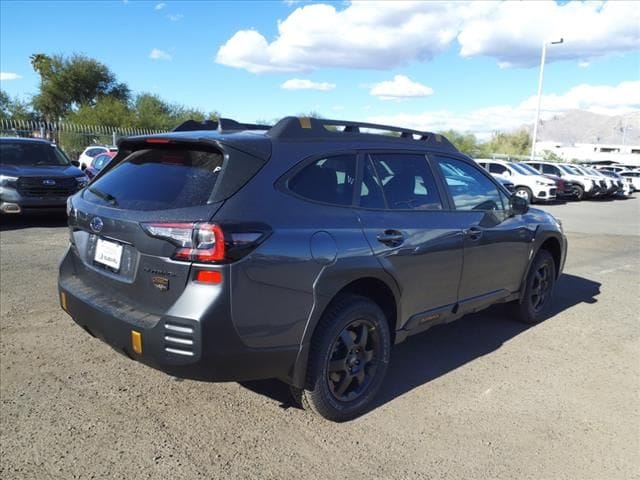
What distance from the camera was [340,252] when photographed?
311 centimetres

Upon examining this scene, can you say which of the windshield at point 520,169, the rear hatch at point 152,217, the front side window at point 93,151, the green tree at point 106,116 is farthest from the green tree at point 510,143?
the rear hatch at point 152,217

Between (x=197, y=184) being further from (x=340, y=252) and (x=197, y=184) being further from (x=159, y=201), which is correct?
(x=340, y=252)

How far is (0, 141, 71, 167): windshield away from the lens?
34.9 ft


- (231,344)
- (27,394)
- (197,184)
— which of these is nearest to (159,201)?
(197,184)

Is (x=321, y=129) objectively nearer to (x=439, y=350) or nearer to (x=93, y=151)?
(x=439, y=350)

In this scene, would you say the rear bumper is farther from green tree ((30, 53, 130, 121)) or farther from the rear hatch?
green tree ((30, 53, 130, 121))

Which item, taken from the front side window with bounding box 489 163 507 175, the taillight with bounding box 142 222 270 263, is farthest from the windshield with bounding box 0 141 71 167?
the front side window with bounding box 489 163 507 175

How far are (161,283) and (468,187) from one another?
2740 millimetres

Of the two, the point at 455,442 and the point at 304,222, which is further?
the point at 455,442

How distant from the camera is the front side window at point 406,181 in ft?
12.0

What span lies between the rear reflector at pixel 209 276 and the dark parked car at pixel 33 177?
876cm

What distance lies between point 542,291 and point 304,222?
3.57 m

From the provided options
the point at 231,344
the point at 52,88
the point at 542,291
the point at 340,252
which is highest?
the point at 52,88

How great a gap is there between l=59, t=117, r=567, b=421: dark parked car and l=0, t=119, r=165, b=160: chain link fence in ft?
61.5
